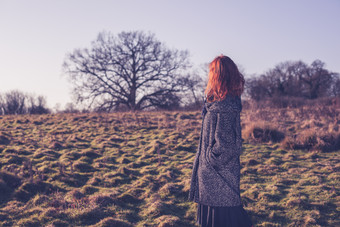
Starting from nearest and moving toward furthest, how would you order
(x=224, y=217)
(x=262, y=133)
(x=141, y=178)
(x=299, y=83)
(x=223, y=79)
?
(x=223, y=79) < (x=224, y=217) < (x=141, y=178) < (x=262, y=133) < (x=299, y=83)

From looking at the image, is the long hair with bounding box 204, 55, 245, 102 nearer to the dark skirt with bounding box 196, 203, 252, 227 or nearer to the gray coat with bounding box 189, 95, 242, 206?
the gray coat with bounding box 189, 95, 242, 206

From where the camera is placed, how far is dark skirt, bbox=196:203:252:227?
126 inches

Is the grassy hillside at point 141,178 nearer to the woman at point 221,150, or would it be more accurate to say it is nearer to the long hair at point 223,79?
Result: the woman at point 221,150

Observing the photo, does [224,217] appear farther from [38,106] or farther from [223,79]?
[38,106]

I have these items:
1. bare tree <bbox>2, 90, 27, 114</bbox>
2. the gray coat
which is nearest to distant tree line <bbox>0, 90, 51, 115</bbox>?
bare tree <bbox>2, 90, 27, 114</bbox>

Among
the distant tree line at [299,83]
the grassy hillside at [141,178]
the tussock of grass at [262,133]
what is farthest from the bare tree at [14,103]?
the distant tree line at [299,83]

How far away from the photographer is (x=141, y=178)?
717 centimetres

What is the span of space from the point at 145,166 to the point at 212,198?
5.15 meters

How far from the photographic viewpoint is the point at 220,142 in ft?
10.0

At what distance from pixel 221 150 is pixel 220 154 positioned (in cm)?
8

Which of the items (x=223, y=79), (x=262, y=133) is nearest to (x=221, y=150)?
(x=223, y=79)

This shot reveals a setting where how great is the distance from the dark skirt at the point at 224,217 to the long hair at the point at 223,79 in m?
1.29

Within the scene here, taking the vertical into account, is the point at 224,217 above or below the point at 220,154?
below

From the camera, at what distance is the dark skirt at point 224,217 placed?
3.19 meters
